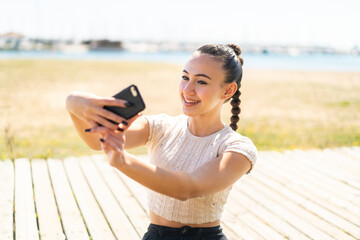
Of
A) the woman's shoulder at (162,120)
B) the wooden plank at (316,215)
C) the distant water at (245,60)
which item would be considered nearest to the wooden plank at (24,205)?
the woman's shoulder at (162,120)

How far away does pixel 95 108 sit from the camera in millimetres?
1683

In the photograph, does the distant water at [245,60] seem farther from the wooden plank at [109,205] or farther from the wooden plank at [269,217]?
the wooden plank at [269,217]

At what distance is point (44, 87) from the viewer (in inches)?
643

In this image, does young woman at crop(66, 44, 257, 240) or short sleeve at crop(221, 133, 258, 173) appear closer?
young woman at crop(66, 44, 257, 240)

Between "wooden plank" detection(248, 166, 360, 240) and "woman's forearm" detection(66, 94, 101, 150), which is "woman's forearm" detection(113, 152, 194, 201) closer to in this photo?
"woman's forearm" detection(66, 94, 101, 150)

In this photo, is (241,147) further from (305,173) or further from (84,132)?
(305,173)

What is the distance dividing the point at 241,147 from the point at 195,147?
0.99 ft

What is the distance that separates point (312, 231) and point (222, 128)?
1903 millimetres

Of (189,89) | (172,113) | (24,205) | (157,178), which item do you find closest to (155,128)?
(189,89)

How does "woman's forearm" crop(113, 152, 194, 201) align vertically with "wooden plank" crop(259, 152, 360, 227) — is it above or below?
above

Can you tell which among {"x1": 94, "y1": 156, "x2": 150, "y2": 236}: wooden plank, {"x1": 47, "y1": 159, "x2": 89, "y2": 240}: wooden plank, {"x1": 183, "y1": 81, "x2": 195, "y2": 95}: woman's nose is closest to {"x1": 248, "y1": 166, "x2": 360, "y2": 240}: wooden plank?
Answer: {"x1": 94, "y1": 156, "x2": 150, "y2": 236}: wooden plank

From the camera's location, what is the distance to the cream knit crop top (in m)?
2.28

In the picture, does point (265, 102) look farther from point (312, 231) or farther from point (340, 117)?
point (312, 231)

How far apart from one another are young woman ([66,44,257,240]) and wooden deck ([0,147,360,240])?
4.19 feet
